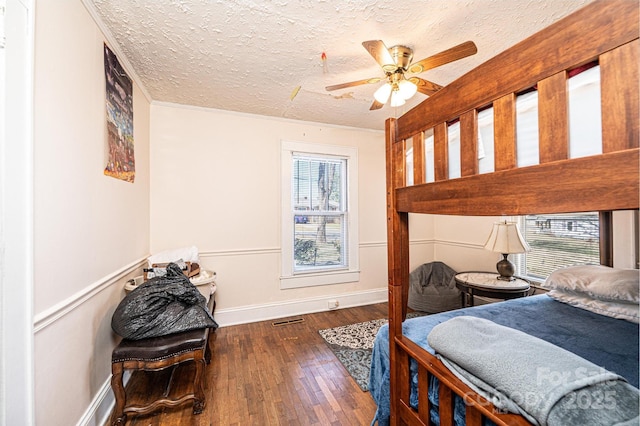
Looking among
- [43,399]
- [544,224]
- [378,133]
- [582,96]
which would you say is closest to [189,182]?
[43,399]

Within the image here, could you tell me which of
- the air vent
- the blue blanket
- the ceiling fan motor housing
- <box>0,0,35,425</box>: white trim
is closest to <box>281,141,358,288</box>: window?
the air vent

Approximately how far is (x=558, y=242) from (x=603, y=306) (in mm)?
1178

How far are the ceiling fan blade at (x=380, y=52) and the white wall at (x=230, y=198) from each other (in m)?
1.75

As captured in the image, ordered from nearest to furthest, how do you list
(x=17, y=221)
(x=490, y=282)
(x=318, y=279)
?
(x=17, y=221) → (x=490, y=282) → (x=318, y=279)

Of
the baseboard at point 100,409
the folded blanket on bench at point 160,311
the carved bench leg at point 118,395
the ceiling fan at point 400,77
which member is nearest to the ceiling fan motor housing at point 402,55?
the ceiling fan at point 400,77

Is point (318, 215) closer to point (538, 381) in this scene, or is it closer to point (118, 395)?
point (118, 395)

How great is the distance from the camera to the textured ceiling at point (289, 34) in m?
1.48

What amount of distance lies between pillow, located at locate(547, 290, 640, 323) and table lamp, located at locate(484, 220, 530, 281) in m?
0.56

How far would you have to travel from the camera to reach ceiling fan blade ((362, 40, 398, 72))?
4.57 feet

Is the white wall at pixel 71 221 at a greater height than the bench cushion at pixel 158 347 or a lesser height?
greater

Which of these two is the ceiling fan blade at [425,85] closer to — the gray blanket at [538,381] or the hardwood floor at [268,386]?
the gray blanket at [538,381]

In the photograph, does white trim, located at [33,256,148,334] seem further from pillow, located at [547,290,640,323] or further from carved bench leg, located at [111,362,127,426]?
pillow, located at [547,290,640,323]

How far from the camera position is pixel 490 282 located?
2.43 metres

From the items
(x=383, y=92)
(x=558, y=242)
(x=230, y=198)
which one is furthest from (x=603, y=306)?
(x=230, y=198)
